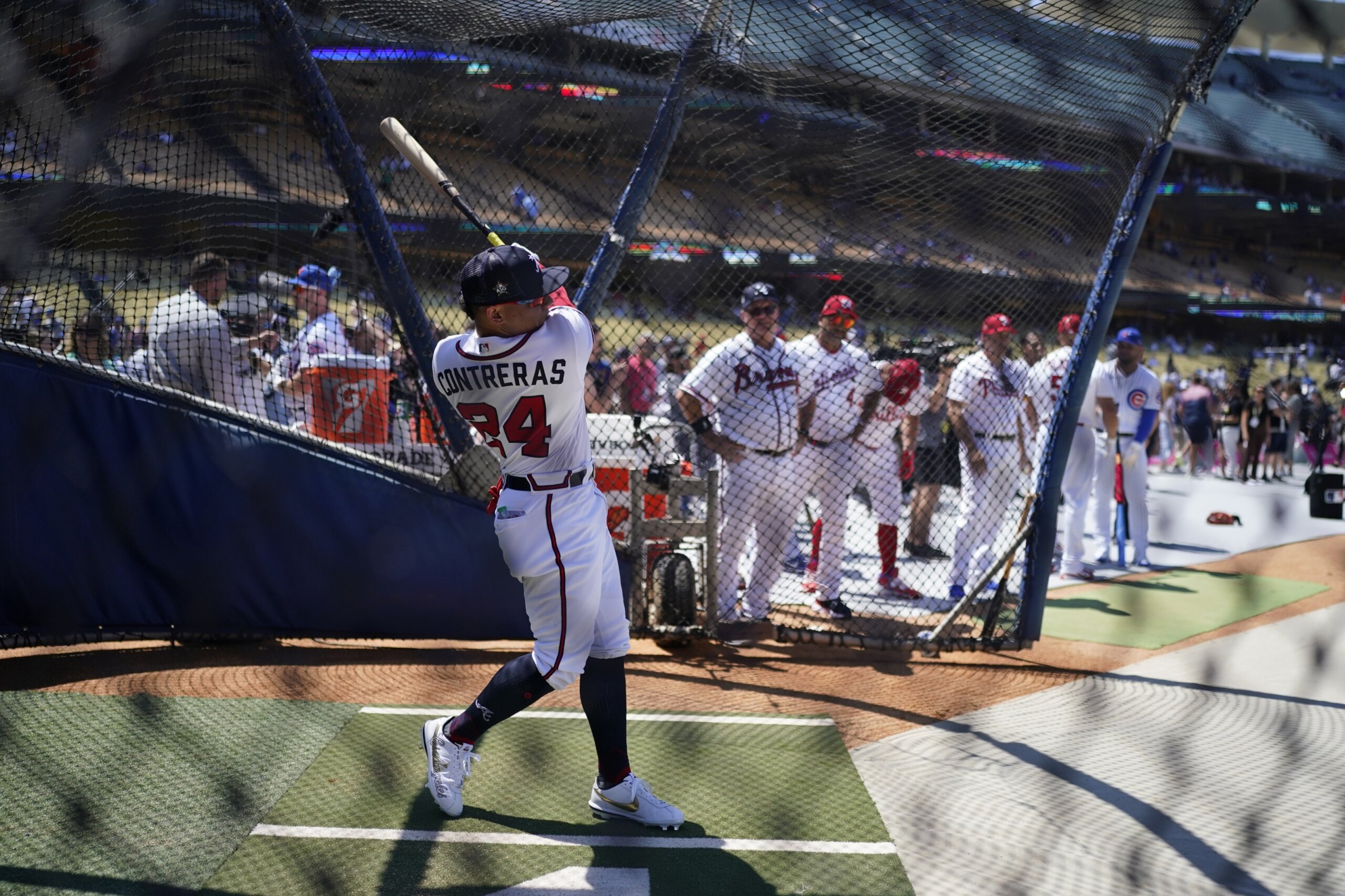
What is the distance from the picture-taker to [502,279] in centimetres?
315

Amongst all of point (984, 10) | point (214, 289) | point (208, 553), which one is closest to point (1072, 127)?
point (984, 10)

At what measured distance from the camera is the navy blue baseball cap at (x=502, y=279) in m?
3.15

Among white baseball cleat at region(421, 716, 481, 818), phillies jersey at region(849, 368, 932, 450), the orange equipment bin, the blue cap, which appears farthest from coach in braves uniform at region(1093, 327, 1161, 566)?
white baseball cleat at region(421, 716, 481, 818)

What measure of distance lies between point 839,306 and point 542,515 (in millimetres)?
3248

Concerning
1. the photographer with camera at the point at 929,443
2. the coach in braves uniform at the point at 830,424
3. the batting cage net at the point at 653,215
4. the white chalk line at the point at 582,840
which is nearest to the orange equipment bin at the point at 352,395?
the batting cage net at the point at 653,215

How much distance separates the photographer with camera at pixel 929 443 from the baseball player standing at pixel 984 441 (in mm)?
267

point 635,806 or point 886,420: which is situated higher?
point 886,420

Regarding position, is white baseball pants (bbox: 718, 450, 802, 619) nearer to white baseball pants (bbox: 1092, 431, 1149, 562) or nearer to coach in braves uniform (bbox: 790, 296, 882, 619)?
coach in braves uniform (bbox: 790, 296, 882, 619)

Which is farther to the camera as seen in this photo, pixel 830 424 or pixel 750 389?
pixel 830 424

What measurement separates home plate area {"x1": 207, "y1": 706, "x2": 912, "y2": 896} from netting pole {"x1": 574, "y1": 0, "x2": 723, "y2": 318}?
2276 millimetres

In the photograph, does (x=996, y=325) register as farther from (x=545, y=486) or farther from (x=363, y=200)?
(x=545, y=486)

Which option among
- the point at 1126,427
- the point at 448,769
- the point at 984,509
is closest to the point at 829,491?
the point at 984,509

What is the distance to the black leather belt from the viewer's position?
333cm

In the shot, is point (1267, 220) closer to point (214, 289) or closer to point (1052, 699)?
point (1052, 699)
